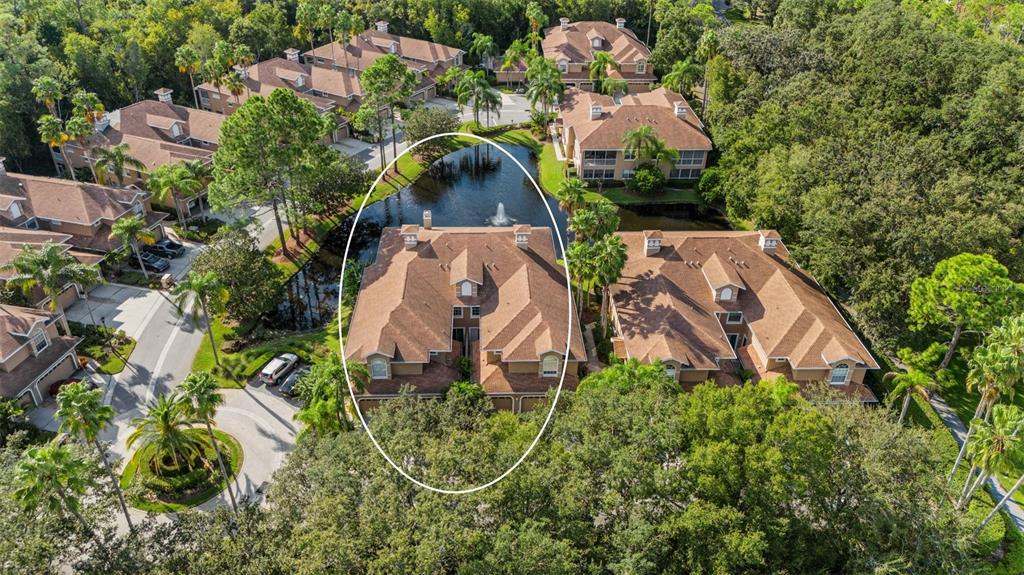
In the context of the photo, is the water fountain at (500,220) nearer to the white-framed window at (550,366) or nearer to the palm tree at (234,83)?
the white-framed window at (550,366)

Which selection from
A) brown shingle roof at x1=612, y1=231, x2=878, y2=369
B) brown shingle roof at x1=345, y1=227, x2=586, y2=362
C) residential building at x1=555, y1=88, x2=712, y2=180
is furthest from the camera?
residential building at x1=555, y1=88, x2=712, y2=180

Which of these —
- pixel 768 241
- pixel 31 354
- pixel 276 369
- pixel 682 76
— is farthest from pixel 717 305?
pixel 31 354

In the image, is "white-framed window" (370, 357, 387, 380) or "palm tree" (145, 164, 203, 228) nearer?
"white-framed window" (370, 357, 387, 380)

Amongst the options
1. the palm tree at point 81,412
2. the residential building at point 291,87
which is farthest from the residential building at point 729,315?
the residential building at point 291,87

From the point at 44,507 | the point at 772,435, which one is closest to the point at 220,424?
the point at 44,507

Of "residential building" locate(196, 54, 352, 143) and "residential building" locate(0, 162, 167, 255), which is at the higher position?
"residential building" locate(196, 54, 352, 143)

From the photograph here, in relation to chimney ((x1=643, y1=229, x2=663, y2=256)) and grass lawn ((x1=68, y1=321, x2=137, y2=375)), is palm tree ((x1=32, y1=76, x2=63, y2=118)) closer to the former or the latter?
grass lawn ((x1=68, y1=321, x2=137, y2=375))

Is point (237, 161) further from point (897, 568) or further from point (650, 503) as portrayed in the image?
point (897, 568)

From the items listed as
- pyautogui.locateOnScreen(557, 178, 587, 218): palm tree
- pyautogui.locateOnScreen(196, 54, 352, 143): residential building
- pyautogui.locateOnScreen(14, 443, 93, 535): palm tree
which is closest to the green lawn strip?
pyautogui.locateOnScreen(14, 443, 93, 535): palm tree
